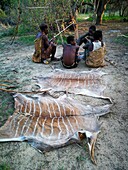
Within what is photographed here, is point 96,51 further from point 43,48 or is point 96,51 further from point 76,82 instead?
point 43,48

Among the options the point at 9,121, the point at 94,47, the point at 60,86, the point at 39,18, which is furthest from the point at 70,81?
the point at 39,18

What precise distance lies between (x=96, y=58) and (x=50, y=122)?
2362 millimetres

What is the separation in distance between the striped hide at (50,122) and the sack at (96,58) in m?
1.73

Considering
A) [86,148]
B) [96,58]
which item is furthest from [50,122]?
[96,58]

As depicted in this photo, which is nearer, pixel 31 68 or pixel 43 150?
pixel 43 150

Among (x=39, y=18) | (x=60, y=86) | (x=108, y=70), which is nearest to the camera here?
(x=60, y=86)

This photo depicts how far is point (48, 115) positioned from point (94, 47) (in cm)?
232

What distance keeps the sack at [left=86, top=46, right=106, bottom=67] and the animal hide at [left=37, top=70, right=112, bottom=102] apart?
36 centimetres

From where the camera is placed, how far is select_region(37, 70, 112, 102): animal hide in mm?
3096

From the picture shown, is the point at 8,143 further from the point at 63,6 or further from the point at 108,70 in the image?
the point at 63,6

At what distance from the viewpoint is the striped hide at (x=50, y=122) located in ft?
6.45

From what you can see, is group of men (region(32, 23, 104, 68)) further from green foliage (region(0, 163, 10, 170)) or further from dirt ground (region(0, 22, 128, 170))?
green foliage (region(0, 163, 10, 170))

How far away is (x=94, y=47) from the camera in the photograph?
4043 mm

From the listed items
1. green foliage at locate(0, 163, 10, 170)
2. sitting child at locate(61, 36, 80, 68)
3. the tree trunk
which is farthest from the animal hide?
the tree trunk
